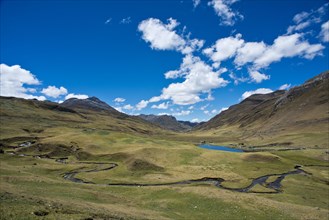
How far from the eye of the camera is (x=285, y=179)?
9244 centimetres

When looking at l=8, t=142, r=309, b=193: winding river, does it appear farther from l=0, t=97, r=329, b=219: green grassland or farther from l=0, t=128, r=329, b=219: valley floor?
l=0, t=97, r=329, b=219: green grassland

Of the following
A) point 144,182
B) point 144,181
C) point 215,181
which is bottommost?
point 144,182

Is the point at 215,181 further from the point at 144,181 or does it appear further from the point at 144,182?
the point at 144,182

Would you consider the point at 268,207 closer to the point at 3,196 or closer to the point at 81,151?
the point at 3,196

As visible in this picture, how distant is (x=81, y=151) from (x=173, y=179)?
6059cm

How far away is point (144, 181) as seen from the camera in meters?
85.5

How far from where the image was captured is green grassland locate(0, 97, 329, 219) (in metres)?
39.0

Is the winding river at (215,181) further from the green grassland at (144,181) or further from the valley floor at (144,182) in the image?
the green grassland at (144,181)

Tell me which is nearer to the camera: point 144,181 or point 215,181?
point 144,181

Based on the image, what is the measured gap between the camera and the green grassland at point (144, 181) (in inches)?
1534

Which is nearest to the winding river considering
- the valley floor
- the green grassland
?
the valley floor

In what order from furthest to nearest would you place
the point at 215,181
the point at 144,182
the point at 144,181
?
the point at 215,181 → the point at 144,181 → the point at 144,182

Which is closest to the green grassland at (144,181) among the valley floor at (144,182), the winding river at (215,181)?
the valley floor at (144,182)

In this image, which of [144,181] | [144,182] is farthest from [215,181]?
[144,182]
